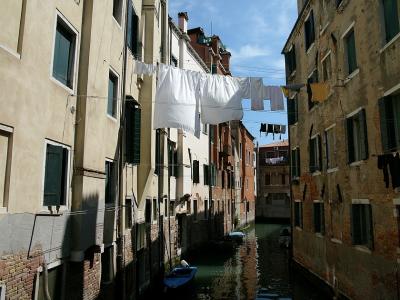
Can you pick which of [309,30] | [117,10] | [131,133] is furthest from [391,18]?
[131,133]

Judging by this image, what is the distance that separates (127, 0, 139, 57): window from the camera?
13.1 metres

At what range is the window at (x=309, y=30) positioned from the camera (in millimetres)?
16209

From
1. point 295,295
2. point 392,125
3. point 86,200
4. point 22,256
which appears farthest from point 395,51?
point 295,295

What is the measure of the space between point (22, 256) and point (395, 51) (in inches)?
357

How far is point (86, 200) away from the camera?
9.09m

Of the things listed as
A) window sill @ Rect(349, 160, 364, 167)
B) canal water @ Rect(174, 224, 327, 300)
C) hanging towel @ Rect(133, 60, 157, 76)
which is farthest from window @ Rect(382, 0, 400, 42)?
canal water @ Rect(174, 224, 327, 300)

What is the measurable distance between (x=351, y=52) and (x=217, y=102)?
4.67m

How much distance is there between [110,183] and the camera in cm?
1169

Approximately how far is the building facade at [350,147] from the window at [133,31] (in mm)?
6748

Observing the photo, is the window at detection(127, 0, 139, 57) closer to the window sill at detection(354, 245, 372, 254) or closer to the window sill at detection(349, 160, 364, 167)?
the window sill at detection(349, 160, 364, 167)

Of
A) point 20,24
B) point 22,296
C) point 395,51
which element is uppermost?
point 395,51

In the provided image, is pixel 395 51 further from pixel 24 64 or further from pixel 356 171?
pixel 24 64

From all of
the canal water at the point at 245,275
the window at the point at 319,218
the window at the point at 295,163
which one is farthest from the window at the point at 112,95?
the window at the point at 295,163

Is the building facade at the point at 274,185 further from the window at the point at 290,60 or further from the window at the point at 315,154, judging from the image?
the window at the point at 315,154
